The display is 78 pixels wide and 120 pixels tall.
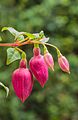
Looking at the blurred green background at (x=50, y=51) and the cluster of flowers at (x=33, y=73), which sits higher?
the blurred green background at (x=50, y=51)

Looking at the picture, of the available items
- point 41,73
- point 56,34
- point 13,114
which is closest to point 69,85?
point 56,34

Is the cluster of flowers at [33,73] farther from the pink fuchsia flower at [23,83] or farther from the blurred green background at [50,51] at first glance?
the blurred green background at [50,51]

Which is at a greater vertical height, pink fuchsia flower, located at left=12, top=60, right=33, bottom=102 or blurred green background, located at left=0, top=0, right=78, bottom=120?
blurred green background, located at left=0, top=0, right=78, bottom=120

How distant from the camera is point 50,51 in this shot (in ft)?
12.7

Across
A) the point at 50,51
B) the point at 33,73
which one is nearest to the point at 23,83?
the point at 33,73

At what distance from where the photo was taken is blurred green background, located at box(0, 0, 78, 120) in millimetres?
3449

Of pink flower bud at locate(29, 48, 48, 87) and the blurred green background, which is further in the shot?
the blurred green background

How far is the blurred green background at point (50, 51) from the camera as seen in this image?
3449mm

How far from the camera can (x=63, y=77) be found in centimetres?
389

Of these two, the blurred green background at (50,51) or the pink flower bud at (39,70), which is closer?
the pink flower bud at (39,70)

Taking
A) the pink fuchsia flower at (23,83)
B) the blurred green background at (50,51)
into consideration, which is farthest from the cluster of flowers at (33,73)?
the blurred green background at (50,51)

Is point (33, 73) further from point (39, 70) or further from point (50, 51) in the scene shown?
point (50, 51)

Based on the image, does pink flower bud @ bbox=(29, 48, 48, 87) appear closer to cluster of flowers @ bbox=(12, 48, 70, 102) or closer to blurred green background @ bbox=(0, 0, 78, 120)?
cluster of flowers @ bbox=(12, 48, 70, 102)

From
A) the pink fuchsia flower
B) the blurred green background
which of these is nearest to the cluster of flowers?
the pink fuchsia flower
